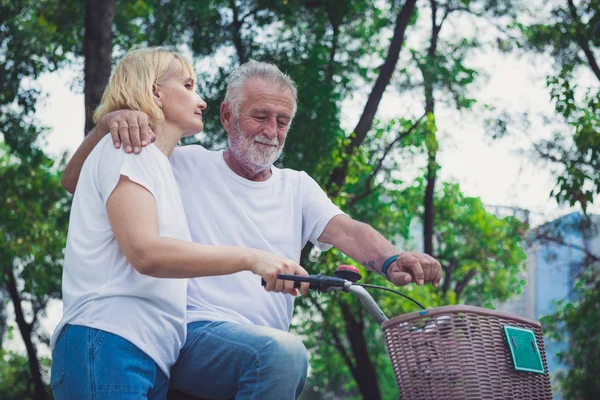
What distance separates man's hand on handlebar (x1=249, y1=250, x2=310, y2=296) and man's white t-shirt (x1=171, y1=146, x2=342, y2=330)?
566mm

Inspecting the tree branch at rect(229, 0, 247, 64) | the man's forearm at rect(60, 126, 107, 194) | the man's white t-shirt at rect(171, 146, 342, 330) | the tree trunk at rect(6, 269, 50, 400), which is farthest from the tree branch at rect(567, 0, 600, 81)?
the tree trunk at rect(6, 269, 50, 400)

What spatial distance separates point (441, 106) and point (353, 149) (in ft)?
9.70

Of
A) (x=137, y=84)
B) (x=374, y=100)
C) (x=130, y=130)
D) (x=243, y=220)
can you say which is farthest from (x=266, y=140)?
(x=374, y=100)

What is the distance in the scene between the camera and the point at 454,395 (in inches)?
104

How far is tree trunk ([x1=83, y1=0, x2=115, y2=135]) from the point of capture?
8383 millimetres

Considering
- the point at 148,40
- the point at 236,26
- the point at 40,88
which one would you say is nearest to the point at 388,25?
the point at 236,26

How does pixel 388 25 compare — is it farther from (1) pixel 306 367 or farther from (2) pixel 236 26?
(1) pixel 306 367

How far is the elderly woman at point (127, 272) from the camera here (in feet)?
8.32

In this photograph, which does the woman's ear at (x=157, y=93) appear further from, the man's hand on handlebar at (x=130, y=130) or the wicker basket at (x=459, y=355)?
the wicker basket at (x=459, y=355)

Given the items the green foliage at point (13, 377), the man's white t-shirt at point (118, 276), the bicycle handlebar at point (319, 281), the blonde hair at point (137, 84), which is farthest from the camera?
the green foliage at point (13, 377)

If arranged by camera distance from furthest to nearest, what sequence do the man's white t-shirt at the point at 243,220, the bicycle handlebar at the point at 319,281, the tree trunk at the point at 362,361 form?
the tree trunk at the point at 362,361
the man's white t-shirt at the point at 243,220
the bicycle handlebar at the point at 319,281

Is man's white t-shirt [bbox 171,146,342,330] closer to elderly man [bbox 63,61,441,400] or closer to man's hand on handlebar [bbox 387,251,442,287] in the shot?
elderly man [bbox 63,61,441,400]

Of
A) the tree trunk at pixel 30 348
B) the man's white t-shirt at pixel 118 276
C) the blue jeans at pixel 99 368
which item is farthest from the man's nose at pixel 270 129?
the tree trunk at pixel 30 348

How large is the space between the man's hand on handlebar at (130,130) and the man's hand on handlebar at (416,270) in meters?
1.01
